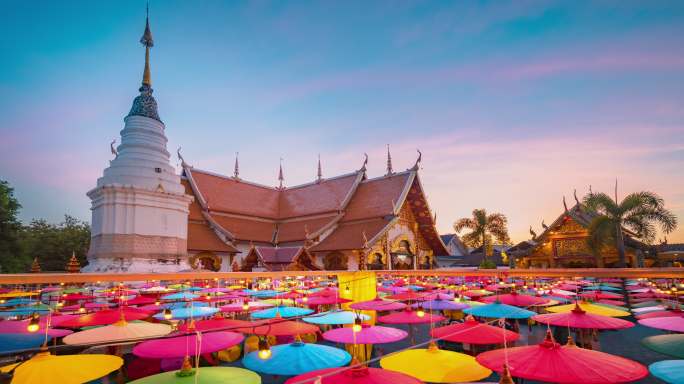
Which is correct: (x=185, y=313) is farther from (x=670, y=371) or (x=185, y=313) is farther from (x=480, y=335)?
(x=670, y=371)

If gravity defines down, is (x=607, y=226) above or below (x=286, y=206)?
below

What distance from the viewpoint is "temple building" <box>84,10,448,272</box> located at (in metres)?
19.7

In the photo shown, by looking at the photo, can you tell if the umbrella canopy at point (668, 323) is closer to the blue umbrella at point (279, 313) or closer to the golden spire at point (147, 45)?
the blue umbrella at point (279, 313)

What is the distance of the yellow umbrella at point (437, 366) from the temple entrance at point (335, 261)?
19.9 meters

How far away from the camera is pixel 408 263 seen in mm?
27641

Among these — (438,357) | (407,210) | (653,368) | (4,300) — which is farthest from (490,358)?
(407,210)

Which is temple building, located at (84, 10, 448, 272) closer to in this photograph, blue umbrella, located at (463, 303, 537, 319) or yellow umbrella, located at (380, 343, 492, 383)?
blue umbrella, located at (463, 303, 537, 319)

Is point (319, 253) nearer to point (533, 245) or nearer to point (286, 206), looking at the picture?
point (286, 206)

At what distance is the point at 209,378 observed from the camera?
11.8 ft

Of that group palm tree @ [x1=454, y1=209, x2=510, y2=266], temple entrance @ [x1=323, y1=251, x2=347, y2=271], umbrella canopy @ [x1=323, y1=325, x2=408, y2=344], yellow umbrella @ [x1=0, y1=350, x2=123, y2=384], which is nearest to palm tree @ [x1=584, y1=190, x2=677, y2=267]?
palm tree @ [x1=454, y1=209, x2=510, y2=266]

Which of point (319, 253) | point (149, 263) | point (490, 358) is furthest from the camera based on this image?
point (319, 253)

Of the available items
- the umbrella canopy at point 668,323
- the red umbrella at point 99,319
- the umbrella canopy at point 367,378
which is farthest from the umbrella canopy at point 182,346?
the umbrella canopy at point 668,323

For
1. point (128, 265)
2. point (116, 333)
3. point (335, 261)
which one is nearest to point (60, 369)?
point (116, 333)

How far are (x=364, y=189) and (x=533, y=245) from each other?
505 inches
